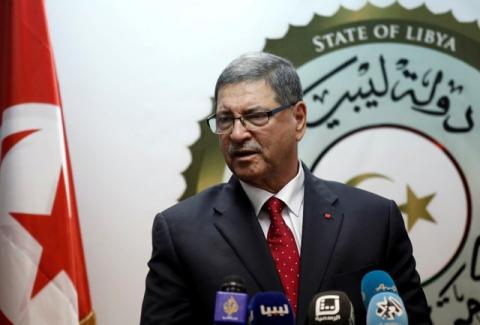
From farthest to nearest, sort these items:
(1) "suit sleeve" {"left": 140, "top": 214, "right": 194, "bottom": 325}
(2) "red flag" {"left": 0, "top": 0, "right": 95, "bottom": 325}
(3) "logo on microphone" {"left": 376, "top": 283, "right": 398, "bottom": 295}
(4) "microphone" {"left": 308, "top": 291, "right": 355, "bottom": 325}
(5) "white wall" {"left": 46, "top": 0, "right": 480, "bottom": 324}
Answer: (5) "white wall" {"left": 46, "top": 0, "right": 480, "bottom": 324}, (2) "red flag" {"left": 0, "top": 0, "right": 95, "bottom": 325}, (1) "suit sleeve" {"left": 140, "top": 214, "right": 194, "bottom": 325}, (3) "logo on microphone" {"left": 376, "top": 283, "right": 398, "bottom": 295}, (4) "microphone" {"left": 308, "top": 291, "right": 355, "bottom": 325}

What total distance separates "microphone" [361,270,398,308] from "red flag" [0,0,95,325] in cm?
148

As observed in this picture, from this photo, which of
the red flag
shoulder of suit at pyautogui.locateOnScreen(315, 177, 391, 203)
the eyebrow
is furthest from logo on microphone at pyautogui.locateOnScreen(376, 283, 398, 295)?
the red flag

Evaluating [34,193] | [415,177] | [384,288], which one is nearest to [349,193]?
[384,288]

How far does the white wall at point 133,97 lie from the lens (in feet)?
10.2

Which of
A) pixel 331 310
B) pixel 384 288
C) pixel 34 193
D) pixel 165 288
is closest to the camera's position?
pixel 331 310

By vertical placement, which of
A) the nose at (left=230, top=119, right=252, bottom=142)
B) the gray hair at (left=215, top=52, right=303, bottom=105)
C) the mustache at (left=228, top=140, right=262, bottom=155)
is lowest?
the mustache at (left=228, top=140, right=262, bottom=155)

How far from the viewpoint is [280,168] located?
203 centimetres

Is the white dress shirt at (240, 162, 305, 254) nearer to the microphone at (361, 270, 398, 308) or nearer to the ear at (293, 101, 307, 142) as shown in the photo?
the ear at (293, 101, 307, 142)

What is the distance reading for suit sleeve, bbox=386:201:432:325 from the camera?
6.07 ft

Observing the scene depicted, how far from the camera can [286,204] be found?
201 centimetres

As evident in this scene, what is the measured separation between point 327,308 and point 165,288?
0.65 meters

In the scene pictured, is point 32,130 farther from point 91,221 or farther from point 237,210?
point 237,210

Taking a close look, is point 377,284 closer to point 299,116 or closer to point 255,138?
point 255,138

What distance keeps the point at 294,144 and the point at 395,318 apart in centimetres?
85
